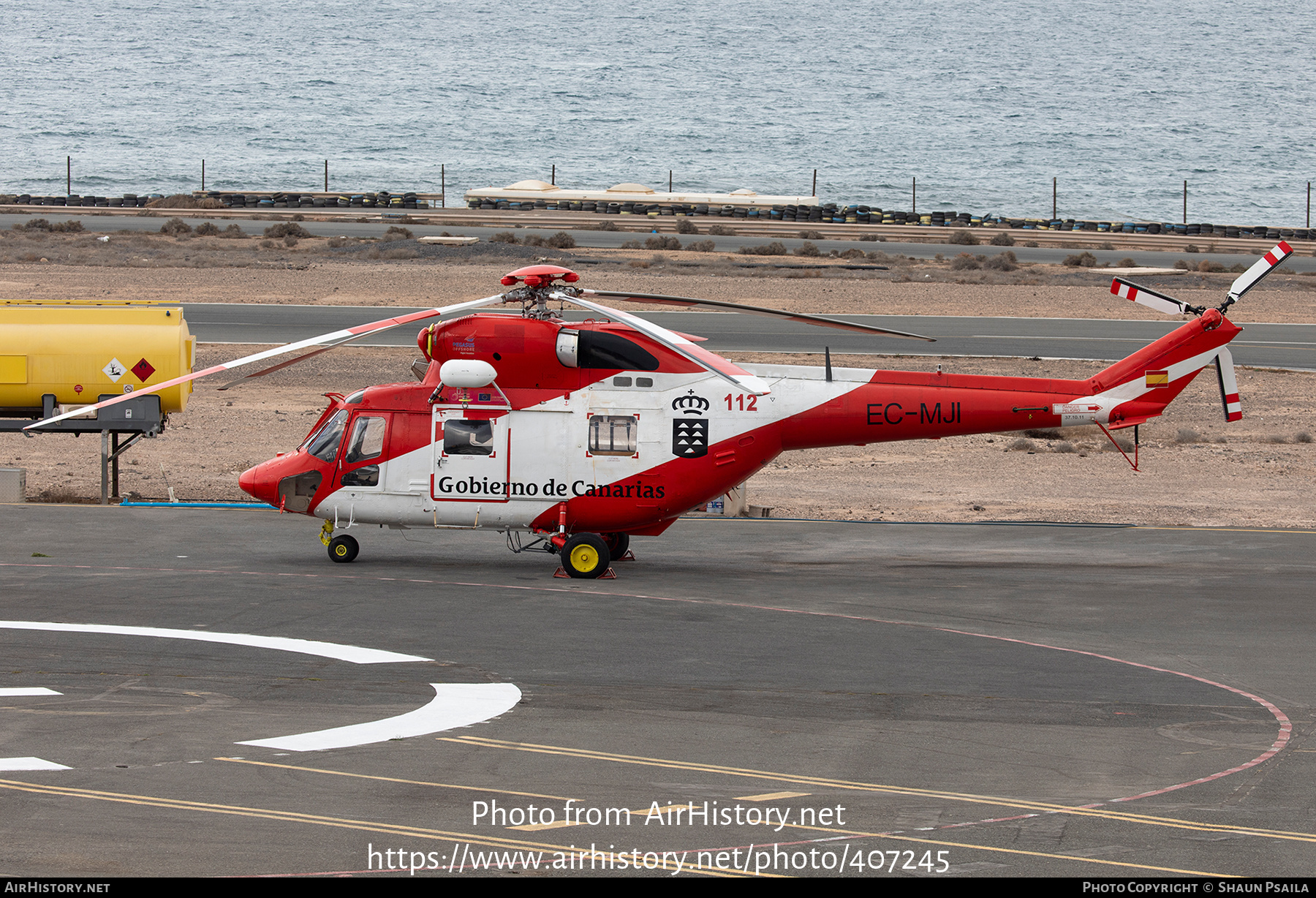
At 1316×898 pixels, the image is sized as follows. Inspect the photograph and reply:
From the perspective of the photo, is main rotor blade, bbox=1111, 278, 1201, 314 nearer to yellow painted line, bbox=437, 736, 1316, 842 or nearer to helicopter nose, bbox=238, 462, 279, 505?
yellow painted line, bbox=437, 736, 1316, 842

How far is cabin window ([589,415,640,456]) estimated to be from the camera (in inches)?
811

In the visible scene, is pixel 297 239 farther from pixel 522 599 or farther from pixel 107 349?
pixel 522 599

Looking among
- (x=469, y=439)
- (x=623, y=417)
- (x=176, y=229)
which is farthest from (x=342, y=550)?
(x=176, y=229)

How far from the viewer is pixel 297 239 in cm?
6994

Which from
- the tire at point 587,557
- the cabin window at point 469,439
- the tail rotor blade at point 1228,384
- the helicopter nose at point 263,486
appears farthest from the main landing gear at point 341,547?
the tail rotor blade at point 1228,384

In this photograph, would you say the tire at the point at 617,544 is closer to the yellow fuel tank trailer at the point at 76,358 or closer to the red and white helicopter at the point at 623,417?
the red and white helicopter at the point at 623,417

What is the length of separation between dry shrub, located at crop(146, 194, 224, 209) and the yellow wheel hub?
3161 inches

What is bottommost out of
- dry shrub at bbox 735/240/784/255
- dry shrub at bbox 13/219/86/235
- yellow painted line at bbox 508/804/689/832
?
yellow painted line at bbox 508/804/689/832

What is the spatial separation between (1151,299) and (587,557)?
32.1 feet

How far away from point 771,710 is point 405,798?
4337 millimetres

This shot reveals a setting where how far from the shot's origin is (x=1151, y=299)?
2094 centimetres

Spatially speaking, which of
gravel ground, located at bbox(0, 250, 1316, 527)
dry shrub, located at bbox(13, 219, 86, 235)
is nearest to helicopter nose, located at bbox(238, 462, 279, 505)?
gravel ground, located at bbox(0, 250, 1316, 527)

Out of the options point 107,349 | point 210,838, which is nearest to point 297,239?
point 107,349

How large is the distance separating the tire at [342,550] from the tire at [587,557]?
3.57m
